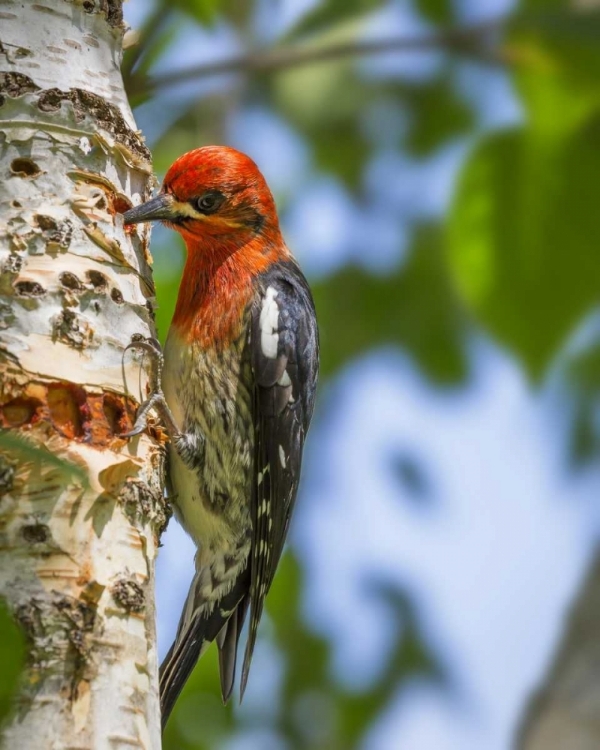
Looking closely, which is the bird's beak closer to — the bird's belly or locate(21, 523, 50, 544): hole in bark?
the bird's belly

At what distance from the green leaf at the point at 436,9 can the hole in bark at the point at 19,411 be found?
1.37m

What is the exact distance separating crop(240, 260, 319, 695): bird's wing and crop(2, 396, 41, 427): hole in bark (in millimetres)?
1134

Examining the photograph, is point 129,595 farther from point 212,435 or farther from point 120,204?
point 212,435

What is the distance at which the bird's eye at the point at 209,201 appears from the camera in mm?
3137

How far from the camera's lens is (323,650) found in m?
5.25

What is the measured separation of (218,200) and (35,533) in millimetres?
1675

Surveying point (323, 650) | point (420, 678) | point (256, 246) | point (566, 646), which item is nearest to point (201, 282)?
point (256, 246)

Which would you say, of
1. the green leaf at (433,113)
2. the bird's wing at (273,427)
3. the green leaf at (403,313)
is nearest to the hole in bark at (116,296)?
the bird's wing at (273,427)

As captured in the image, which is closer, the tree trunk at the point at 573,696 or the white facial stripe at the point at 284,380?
the white facial stripe at the point at 284,380

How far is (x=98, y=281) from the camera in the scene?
2119mm

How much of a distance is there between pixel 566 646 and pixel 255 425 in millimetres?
1451

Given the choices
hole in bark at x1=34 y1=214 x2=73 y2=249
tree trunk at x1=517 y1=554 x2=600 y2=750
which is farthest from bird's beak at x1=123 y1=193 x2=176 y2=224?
tree trunk at x1=517 y1=554 x2=600 y2=750

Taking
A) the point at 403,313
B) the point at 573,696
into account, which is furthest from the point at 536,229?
the point at 403,313

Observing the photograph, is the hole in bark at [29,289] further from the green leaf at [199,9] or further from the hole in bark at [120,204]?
the green leaf at [199,9]
